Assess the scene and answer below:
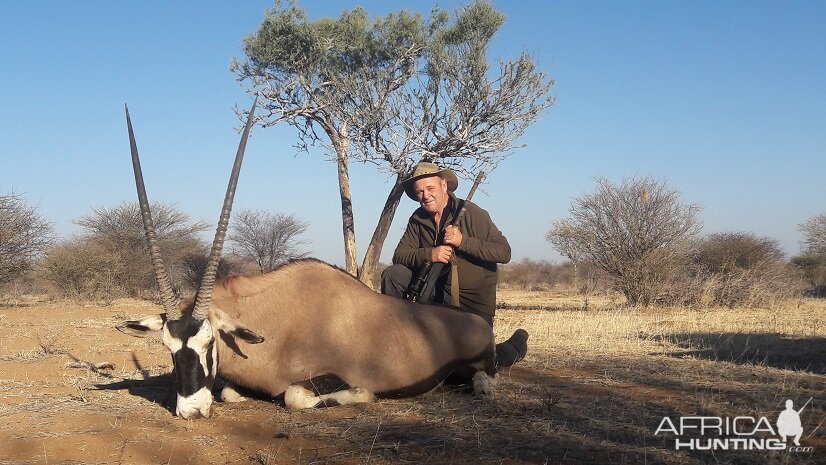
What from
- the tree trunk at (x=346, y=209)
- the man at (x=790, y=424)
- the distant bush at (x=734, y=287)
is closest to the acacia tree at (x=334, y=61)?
the tree trunk at (x=346, y=209)

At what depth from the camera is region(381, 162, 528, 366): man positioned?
614 centimetres

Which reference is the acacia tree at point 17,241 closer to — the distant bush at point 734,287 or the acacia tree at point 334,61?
the acacia tree at point 334,61

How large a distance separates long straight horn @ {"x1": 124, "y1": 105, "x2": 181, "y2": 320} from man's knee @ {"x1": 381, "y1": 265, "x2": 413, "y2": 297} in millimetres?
2098

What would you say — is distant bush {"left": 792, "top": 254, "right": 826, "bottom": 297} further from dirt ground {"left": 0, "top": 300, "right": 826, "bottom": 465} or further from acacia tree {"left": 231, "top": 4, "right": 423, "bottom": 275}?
dirt ground {"left": 0, "top": 300, "right": 826, "bottom": 465}

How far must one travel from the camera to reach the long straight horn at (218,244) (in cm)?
444

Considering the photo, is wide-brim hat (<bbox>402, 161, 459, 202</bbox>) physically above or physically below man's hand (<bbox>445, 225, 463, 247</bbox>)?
above

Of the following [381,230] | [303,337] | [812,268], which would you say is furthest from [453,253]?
[812,268]

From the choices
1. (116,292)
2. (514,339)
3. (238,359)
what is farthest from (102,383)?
(116,292)

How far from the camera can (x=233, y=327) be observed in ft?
15.0

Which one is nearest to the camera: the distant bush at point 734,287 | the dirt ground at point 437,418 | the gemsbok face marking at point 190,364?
the dirt ground at point 437,418

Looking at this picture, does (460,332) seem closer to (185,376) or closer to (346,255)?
(185,376)

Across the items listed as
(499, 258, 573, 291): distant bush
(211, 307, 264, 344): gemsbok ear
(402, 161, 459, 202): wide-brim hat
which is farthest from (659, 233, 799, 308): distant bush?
(499, 258, 573, 291): distant bush

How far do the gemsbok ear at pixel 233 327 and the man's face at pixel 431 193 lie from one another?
2356mm

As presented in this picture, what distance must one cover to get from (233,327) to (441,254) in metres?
2.07
